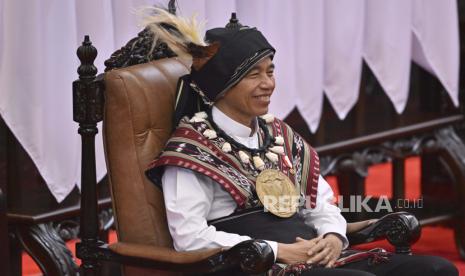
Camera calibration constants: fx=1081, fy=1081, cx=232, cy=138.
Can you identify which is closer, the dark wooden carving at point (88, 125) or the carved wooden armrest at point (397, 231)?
the dark wooden carving at point (88, 125)

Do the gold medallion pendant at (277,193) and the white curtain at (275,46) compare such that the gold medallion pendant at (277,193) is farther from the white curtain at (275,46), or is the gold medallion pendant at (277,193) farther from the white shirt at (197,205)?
the white curtain at (275,46)

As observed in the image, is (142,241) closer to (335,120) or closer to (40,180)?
(40,180)

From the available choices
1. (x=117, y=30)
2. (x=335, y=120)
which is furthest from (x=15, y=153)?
(x=335, y=120)

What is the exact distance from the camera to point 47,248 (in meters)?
3.60

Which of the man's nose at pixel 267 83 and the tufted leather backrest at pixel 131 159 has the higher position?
the man's nose at pixel 267 83

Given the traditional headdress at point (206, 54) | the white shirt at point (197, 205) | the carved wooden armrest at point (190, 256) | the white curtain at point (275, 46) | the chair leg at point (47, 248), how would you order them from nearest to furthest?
the carved wooden armrest at point (190, 256) < the white shirt at point (197, 205) < the traditional headdress at point (206, 54) < the white curtain at point (275, 46) < the chair leg at point (47, 248)

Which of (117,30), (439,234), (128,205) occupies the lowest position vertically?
(439,234)

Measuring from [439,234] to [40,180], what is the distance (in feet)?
8.13

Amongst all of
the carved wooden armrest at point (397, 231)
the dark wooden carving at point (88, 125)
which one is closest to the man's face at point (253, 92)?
the dark wooden carving at point (88, 125)

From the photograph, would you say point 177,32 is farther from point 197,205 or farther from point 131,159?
point 197,205

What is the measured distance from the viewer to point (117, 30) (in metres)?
3.69

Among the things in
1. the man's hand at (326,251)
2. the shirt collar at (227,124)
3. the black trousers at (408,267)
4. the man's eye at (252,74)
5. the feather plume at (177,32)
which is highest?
the feather plume at (177,32)

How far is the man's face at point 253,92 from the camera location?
314cm

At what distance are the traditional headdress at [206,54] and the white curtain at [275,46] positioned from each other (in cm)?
38
